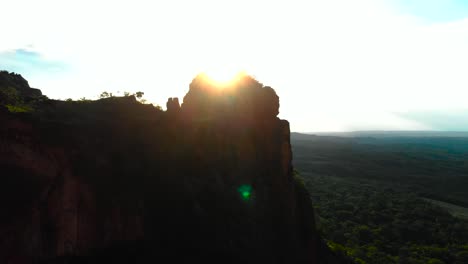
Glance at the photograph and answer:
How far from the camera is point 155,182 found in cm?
1973

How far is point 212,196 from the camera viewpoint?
21359mm

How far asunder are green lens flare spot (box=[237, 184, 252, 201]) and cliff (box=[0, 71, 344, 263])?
15 cm

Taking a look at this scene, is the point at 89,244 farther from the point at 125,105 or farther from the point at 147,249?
the point at 125,105

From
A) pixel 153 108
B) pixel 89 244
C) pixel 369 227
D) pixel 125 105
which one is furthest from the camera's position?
pixel 369 227

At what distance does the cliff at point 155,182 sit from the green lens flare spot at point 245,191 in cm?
15

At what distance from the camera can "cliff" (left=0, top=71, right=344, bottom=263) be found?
14.3 m

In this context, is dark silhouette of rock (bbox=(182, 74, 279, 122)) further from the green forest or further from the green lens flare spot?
the green forest

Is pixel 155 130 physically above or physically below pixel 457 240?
above

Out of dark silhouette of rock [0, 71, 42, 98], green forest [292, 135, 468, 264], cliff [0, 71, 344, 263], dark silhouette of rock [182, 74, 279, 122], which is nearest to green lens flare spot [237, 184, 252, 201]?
cliff [0, 71, 344, 263]

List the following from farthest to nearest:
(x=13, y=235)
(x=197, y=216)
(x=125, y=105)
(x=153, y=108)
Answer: (x=153, y=108) < (x=125, y=105) < (x=197, y=216) < (x=13, y=235)

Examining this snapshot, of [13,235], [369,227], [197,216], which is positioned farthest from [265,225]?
[369,227]

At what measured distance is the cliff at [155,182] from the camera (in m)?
14.3

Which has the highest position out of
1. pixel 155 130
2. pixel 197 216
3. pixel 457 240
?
pixel 155 130

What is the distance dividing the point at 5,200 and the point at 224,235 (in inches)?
462
